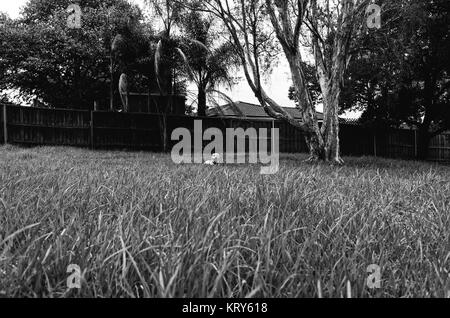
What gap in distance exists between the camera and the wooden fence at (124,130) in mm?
17016

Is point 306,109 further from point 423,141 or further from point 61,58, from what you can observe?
point 61,58

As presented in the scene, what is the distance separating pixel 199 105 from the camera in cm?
2094

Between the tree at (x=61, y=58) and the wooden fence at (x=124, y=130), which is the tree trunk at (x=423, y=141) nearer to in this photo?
the wooden fence at (x=124, y=130)

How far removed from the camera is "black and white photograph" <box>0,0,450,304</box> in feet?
4.53

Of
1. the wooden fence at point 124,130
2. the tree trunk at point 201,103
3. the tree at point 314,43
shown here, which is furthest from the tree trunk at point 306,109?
the tree trunk at point 201,103

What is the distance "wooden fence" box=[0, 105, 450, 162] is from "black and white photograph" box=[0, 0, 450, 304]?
8 centimetres

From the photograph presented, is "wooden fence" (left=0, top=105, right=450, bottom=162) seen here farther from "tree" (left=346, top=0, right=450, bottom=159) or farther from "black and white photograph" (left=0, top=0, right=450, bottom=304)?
"tree" (left=346, top=0, right=450, bottom=159)

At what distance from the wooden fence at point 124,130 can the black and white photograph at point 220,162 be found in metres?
0.08

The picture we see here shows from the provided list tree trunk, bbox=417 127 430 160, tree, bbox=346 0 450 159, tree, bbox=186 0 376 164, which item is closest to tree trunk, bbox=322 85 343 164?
tree, bbox=186 0 376 164

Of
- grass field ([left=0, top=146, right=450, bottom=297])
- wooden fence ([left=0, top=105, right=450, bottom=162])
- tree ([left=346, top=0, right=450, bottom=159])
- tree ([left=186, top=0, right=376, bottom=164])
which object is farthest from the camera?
wooden fence ([left=0, top=105, right=450, bottom=162])

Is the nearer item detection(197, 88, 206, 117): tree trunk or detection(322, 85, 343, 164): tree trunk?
detection(322, 85, 343, 164): tree trunk
